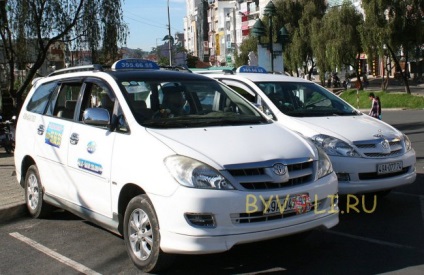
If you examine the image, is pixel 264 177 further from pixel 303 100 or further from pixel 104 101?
pixel 303 100

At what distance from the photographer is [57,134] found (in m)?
6.29

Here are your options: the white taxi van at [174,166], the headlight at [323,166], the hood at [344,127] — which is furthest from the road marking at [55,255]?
the hood at [344,127]

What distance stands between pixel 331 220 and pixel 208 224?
4.25 feet

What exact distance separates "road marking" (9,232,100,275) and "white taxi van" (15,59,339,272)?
452mm

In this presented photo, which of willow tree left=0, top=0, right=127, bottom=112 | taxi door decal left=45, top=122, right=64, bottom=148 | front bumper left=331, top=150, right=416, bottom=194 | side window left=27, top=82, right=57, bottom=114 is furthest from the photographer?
willow tree left=0, top=0, right=127, bottom=112

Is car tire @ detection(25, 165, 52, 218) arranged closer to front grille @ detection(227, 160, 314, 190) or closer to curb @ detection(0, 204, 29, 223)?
curb @ detection(0, 204, 29, 223)

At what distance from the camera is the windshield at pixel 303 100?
7.88 m

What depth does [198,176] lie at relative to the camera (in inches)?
175

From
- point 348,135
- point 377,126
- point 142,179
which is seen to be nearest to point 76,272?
point 142,179

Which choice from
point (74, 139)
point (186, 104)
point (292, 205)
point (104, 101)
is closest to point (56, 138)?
point (74, 139)

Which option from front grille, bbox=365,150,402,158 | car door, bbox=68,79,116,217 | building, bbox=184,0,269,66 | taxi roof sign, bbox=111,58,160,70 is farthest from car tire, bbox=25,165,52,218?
building, bbox=184,0,269,66

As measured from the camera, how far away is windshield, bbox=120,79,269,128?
5.34 meters

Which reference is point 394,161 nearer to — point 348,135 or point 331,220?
point 348,135

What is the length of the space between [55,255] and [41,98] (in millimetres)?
2437
